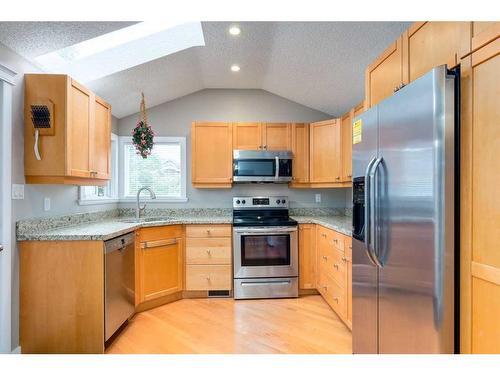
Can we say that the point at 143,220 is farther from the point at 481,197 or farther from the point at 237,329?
the point at 481,197

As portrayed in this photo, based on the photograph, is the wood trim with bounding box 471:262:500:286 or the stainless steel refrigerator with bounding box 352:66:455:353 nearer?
the wood trim with bounding box 471:262:500:286

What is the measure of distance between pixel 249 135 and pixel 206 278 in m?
1.83

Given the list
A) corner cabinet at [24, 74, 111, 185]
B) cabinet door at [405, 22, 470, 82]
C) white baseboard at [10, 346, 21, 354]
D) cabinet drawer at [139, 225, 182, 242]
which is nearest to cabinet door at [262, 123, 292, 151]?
cabinet drawer at [139, 225, 182, 242]

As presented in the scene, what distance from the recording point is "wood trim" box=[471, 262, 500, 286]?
3.16 feet

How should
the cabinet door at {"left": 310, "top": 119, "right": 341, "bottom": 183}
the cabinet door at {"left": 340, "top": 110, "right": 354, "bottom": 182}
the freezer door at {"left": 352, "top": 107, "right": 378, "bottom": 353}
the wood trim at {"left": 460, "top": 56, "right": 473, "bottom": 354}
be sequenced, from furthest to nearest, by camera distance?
the cabinet door at {"left": 310, "top": 119, "right": 341, "bottom": 183}, the cabinet door at {"left": 340, "top": 110, "right": 354, "bottom": 182}, the freezer door at {"left": 352, "top": 107, "right": 378, "bottom": 353}, the wood trim at {"left": 460, "top": 56, "right": 473, "bottom": 354}

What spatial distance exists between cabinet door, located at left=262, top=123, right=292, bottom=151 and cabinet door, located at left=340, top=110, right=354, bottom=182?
68 cm

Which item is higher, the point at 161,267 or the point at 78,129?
the point at 78,129

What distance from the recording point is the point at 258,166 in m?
3.61

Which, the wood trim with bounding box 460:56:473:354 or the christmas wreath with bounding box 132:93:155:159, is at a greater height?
the christmas wreath with bounding box 132:93:155:159

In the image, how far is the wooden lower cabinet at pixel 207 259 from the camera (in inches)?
131

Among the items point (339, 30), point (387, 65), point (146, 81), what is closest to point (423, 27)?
point (387, 65)

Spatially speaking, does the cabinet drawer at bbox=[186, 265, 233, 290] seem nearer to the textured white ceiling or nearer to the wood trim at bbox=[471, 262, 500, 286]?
the textured white ceiling

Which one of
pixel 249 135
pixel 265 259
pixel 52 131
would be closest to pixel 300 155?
pixel 249 135

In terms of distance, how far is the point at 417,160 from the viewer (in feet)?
4.01
